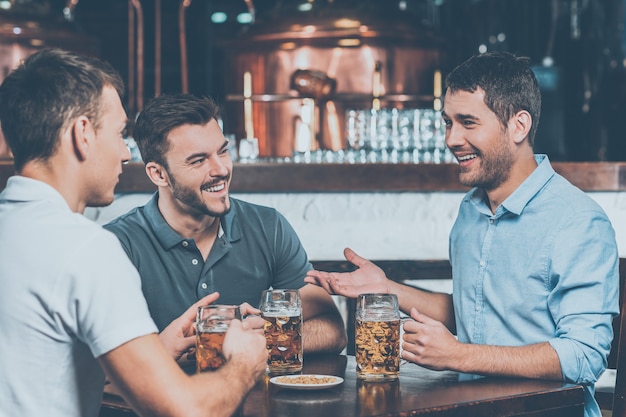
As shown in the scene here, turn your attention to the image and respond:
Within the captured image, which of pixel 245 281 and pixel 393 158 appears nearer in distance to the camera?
pixel 245 281

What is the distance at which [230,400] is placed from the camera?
173 cm

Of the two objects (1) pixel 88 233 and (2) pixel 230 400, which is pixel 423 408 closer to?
(2) pixel 230 400

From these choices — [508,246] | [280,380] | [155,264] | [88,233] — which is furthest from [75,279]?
[508,246]

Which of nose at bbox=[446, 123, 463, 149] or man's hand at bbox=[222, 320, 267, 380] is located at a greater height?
nose at bbox=[446, 123, 463, 149]

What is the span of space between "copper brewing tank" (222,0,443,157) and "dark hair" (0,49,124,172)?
10.7ft

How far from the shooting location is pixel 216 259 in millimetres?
2641

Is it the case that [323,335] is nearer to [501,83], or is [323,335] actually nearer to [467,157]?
[467,157]

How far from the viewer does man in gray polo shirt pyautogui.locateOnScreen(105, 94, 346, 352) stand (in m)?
2.59

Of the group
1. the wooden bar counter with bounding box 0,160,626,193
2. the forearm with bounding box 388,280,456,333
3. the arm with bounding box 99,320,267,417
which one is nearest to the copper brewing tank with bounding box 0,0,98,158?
the wooden bar counter with bounding box 0,160,626,193

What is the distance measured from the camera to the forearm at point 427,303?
2.63 metres

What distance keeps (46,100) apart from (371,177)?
1.94 metres

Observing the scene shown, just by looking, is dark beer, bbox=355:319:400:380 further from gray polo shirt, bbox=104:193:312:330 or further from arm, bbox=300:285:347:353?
gray polo shirt, bbox=104:193:312:330

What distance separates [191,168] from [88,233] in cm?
103

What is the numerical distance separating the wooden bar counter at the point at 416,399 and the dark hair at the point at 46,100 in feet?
1.74
